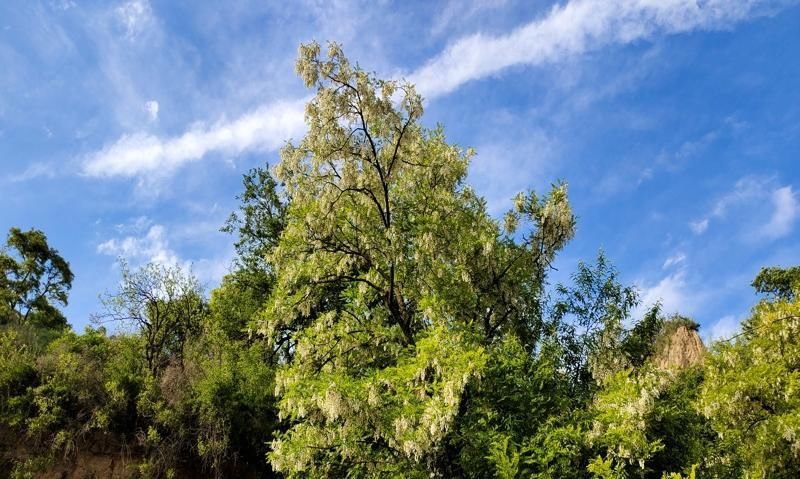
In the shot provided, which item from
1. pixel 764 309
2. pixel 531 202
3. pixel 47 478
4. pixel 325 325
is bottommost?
pixel 47 478

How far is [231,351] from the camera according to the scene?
71.0ft

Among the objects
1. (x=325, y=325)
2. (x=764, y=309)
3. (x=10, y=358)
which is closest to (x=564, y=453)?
(x=325, y=325)

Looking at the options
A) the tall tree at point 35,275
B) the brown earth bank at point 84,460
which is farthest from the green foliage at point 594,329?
the tall tree at point 35,275

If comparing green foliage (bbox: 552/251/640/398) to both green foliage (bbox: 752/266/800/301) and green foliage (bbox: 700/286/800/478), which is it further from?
green foliage (bbox: 752/266/800/301)

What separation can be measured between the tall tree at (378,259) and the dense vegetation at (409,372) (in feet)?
0.17

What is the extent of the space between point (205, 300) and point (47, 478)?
9.31 meters

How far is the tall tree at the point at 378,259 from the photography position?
1192cm

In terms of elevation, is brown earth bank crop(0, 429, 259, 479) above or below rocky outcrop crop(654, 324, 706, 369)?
below

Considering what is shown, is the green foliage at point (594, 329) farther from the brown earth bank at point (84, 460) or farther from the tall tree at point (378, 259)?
the brown earth bank at point (84, 460)

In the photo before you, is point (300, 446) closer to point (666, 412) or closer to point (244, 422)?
point (666, 412)

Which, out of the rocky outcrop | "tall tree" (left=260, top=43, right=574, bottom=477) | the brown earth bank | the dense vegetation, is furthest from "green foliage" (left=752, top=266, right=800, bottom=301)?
the brown earth bank

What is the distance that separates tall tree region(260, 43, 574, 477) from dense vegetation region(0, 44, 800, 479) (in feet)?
0.17

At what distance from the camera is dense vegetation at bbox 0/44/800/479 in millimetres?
10859

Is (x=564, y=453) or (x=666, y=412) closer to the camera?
(x=564, y=453)
